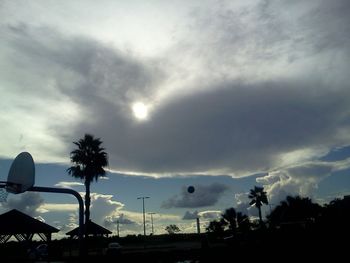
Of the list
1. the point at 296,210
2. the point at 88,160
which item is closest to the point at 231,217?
the point at 296,210

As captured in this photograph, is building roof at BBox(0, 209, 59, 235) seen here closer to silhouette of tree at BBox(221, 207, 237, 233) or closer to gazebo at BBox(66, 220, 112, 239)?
gazebo at BBox(66, 220, 112, 239)

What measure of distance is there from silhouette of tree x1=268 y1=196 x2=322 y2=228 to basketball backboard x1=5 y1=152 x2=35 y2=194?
202 feet

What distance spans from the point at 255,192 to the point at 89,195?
161 ft

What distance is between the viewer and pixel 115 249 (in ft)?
122

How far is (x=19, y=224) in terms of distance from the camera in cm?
2978

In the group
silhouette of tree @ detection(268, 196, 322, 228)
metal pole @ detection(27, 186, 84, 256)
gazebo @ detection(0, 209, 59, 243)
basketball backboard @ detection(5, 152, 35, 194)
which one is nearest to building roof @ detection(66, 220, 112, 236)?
gazebo @ detection(0, 209, 59, 243)

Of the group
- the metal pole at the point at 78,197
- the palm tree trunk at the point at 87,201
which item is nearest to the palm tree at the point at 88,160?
the palm tree trunk at the point at 87,201

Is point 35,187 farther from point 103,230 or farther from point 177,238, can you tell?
point 177,238

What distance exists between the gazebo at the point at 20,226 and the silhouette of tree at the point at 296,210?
50295mm

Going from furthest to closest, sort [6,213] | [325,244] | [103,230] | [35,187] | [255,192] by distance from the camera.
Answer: [255,192] → [103,230] → [6,213] → [325,244] → [35,187]

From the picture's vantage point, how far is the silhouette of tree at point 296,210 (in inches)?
2844

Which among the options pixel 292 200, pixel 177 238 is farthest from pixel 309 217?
pixel 177 238

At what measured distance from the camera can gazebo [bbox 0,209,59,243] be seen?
96.1ft

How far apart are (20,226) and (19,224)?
19 cm
